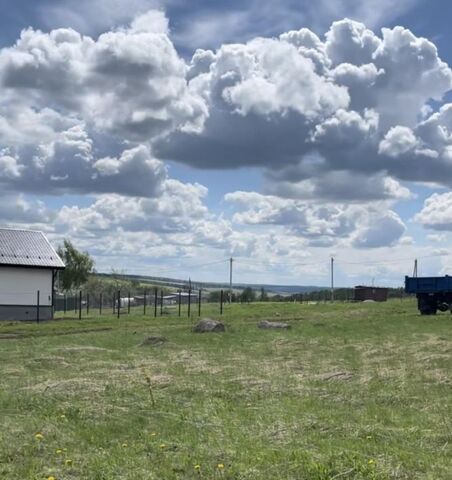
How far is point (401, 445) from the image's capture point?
26.3ft

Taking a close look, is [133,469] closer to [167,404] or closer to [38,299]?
[167,404]

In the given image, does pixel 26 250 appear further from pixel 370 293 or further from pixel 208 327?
pixel 370 293

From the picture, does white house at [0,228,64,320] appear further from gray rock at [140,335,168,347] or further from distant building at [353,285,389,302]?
distant building at [353,285,389,302]

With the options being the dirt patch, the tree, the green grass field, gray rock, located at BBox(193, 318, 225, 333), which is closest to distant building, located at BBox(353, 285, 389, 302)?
the tree

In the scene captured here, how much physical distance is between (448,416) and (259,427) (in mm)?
2851

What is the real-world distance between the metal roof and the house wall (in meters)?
0.48

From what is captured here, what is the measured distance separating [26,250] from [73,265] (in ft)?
79.0

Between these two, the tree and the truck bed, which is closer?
the truck bed

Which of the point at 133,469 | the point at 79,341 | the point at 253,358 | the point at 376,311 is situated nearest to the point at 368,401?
the point at 133,469

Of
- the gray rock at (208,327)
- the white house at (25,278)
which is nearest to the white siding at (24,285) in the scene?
the white house at (25,278)

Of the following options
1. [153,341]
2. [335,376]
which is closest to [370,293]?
[153,341]

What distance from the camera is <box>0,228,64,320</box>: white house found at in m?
44.1

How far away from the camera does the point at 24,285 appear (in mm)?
44906

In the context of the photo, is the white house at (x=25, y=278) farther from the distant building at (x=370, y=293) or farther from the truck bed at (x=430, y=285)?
the distant building at (x=370, y=293)
